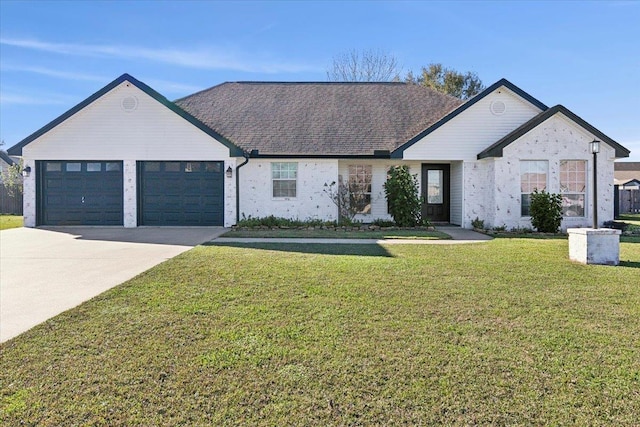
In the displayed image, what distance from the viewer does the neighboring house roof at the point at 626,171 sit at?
39938mm

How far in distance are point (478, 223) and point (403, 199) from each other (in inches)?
115

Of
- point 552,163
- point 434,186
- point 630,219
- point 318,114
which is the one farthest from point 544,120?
point 630,219

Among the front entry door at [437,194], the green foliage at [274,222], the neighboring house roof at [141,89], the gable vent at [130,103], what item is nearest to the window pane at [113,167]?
the gable vent at [130,103]

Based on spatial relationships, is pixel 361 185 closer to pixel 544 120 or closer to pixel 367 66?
pixel 544 120

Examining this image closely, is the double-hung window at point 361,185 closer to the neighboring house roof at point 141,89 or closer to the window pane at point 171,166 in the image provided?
the neighboring house roof at point 141,89

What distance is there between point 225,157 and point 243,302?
35.1 feet

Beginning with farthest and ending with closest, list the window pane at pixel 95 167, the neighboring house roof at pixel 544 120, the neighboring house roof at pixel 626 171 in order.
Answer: the neighboring house roof at pixel 626 171 < the window pane at pixel 95 167 < the neighboring house roof at pixel 544 120

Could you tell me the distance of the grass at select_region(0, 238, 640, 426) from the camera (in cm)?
281

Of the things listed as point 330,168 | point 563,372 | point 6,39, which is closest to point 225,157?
point 330,168

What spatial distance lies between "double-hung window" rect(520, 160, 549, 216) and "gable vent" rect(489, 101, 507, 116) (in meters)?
2.18

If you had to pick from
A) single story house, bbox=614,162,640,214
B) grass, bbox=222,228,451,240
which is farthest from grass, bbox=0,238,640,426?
single story house, bbox=614,162,640,214

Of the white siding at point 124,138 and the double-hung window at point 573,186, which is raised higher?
the white siding at point 124,138

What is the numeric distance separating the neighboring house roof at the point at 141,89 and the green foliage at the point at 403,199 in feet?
18.6

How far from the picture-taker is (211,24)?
46.5 feet
